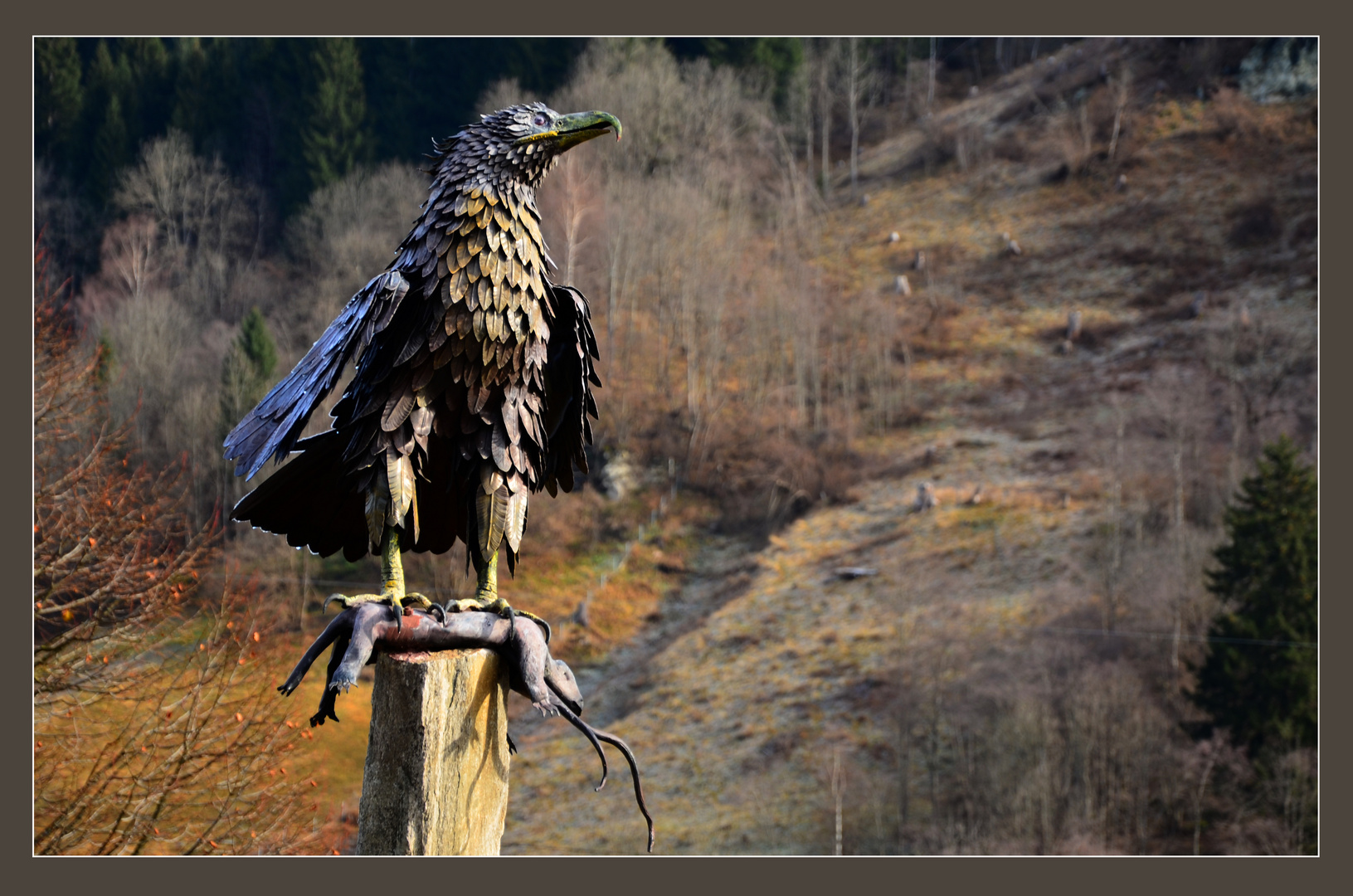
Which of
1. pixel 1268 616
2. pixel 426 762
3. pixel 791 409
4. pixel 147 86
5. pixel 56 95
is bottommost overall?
pixel 1268 616

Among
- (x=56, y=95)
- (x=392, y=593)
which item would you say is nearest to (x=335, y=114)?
(x=56, y=95)

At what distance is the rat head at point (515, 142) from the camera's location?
6219mm

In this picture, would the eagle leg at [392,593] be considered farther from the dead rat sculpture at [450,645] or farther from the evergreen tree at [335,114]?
the evergreen tree at [335,114]

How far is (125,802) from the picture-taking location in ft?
42.2

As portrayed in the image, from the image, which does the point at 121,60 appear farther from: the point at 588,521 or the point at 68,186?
the point at 588,521

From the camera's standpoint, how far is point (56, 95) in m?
40.8

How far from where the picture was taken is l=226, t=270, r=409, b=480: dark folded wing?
6.01 metres

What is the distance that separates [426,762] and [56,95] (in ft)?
133

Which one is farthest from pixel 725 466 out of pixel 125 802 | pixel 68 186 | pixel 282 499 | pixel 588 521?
pixel 282 499

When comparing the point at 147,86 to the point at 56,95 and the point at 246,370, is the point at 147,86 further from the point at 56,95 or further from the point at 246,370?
the point at 246,370

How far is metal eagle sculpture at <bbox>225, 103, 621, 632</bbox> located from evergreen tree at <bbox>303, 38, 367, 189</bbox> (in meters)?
38.3

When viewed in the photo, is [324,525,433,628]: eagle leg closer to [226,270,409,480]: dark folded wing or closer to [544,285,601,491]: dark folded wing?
[226,270,409,480]: dark folded wing

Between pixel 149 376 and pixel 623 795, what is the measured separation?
15409 mm

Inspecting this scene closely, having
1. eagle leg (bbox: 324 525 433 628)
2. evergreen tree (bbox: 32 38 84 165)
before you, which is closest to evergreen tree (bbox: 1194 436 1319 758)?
Result: eagle leg (bbox: 324 525 433 628)
